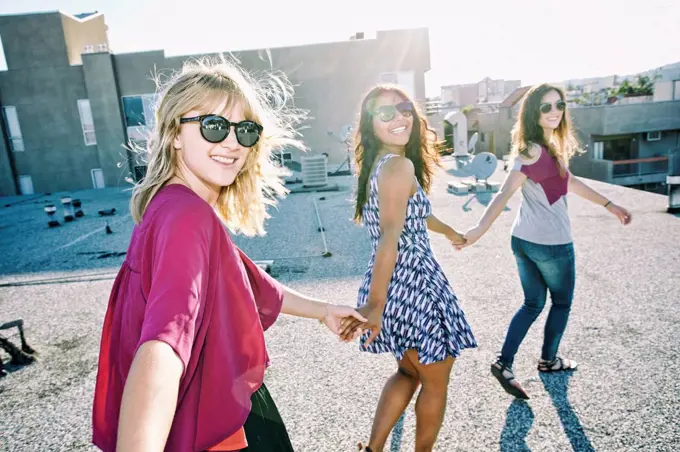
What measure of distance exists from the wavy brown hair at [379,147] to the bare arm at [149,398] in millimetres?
1609

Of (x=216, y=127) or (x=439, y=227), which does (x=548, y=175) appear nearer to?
(x=439, y=227)

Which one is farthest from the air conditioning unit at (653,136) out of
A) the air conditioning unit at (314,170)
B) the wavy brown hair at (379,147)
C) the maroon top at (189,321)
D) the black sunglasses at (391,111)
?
the maroon top at (189,321)

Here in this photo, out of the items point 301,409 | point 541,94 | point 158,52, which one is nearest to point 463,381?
point 301,409

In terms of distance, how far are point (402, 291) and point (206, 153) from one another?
3.90 feet

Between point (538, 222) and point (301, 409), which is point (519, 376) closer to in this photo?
point (538, 222)

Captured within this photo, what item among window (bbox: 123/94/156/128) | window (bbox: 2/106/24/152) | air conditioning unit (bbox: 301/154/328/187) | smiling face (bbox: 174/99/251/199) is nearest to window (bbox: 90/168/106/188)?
window (bbox: 123/94/156/128)

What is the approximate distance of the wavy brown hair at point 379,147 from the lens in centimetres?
235

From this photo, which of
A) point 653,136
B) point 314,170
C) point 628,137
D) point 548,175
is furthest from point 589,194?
point 653,136

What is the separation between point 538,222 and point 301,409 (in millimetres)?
2027

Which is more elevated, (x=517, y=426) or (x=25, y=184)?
(x=25, y=184)

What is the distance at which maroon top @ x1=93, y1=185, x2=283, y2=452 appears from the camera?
3.16 ft

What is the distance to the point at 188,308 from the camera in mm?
964

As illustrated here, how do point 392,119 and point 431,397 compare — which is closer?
point 431,397

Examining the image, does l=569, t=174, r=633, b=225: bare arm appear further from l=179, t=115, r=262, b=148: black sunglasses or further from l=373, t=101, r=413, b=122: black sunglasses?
l=179, t=115, r=262, b=148: black sunglasses
